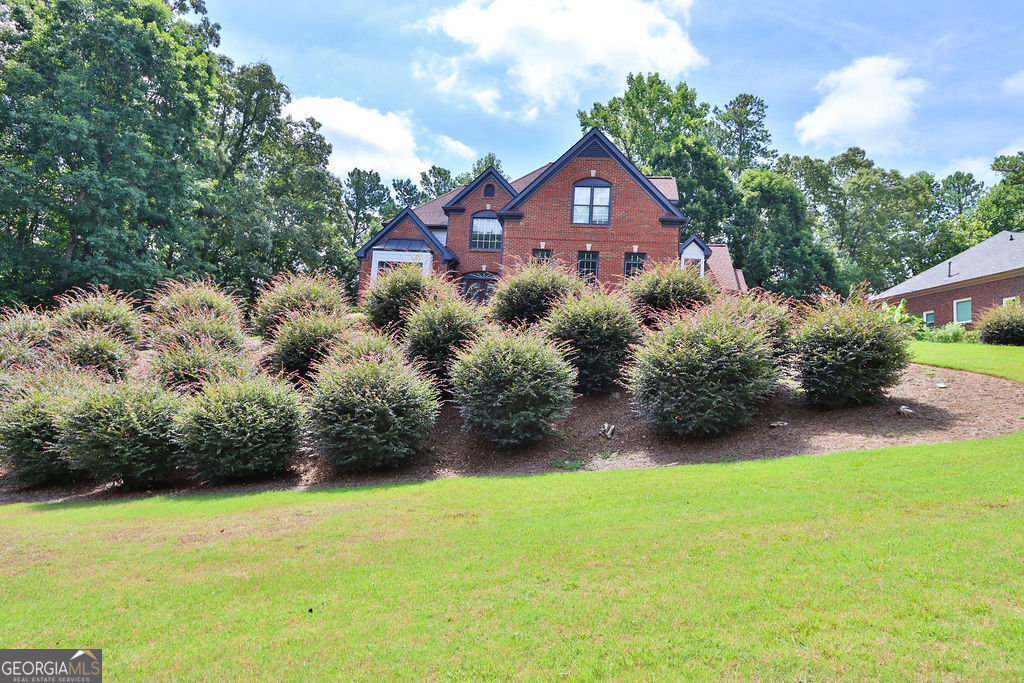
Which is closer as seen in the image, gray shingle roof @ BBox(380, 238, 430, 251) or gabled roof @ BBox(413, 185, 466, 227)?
gray shingle roof @ BBox(380, 238, 430, 251)

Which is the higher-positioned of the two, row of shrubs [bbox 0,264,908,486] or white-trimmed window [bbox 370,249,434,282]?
white-trimmed window [bbox 370,249,434,282]

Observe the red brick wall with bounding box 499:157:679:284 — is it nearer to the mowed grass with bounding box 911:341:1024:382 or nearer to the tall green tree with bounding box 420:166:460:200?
the mowed grass with bounding box 911:341:1024:382

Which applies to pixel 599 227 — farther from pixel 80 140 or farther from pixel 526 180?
pixel 80 140

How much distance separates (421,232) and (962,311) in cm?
3028

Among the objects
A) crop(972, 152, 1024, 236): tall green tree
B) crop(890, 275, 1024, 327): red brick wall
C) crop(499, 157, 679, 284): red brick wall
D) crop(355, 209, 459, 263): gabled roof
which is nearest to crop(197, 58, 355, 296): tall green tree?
crop(355, 209, 459, 263): gabled roof

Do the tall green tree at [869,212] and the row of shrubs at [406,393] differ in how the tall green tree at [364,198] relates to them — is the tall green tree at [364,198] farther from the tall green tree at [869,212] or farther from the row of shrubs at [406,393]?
the row of shrubs at [406,393]

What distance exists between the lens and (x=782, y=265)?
39.2 metres

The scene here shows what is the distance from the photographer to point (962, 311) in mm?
30703

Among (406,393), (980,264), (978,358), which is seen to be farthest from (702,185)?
(406,393)

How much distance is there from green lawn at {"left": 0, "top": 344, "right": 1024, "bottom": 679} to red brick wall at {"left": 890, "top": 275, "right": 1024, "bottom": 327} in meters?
27.3

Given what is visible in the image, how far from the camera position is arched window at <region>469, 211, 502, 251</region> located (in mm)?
Answer: 27627

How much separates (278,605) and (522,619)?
2.05 m

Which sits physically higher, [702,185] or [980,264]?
[702,185]

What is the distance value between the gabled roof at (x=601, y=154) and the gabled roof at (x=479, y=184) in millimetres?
4074
